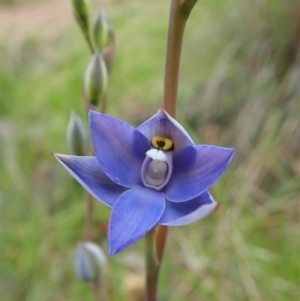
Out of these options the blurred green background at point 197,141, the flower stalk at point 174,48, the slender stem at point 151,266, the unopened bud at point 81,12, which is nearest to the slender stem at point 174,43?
the flower stalk at point 174,48

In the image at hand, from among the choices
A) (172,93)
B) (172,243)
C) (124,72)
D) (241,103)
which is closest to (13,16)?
(124,72)

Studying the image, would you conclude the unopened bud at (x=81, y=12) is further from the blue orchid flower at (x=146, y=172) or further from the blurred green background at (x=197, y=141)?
the blurred green background at (x=197, y=141)

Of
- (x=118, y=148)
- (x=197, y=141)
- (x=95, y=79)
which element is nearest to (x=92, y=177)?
(x=118, y=148)

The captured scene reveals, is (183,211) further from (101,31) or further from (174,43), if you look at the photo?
(101,31)

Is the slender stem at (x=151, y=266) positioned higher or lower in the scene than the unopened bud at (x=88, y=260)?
higher

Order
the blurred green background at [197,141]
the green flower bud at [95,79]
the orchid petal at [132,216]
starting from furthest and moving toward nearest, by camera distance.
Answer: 1. the blurred green background at [197,141]
2. the green flower bud at [95,79]
3. the orchid petal at [132,216]

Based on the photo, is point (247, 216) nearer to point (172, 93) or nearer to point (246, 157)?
point (246, 157)

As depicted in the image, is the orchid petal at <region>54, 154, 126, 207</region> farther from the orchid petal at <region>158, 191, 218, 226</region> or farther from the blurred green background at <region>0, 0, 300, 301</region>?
the blurred green background at <region>0, 0, 300, 301</region>

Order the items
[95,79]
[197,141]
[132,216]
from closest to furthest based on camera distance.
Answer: [132,216], [95,79], [197,141]

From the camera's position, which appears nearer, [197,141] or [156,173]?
[156,173]
